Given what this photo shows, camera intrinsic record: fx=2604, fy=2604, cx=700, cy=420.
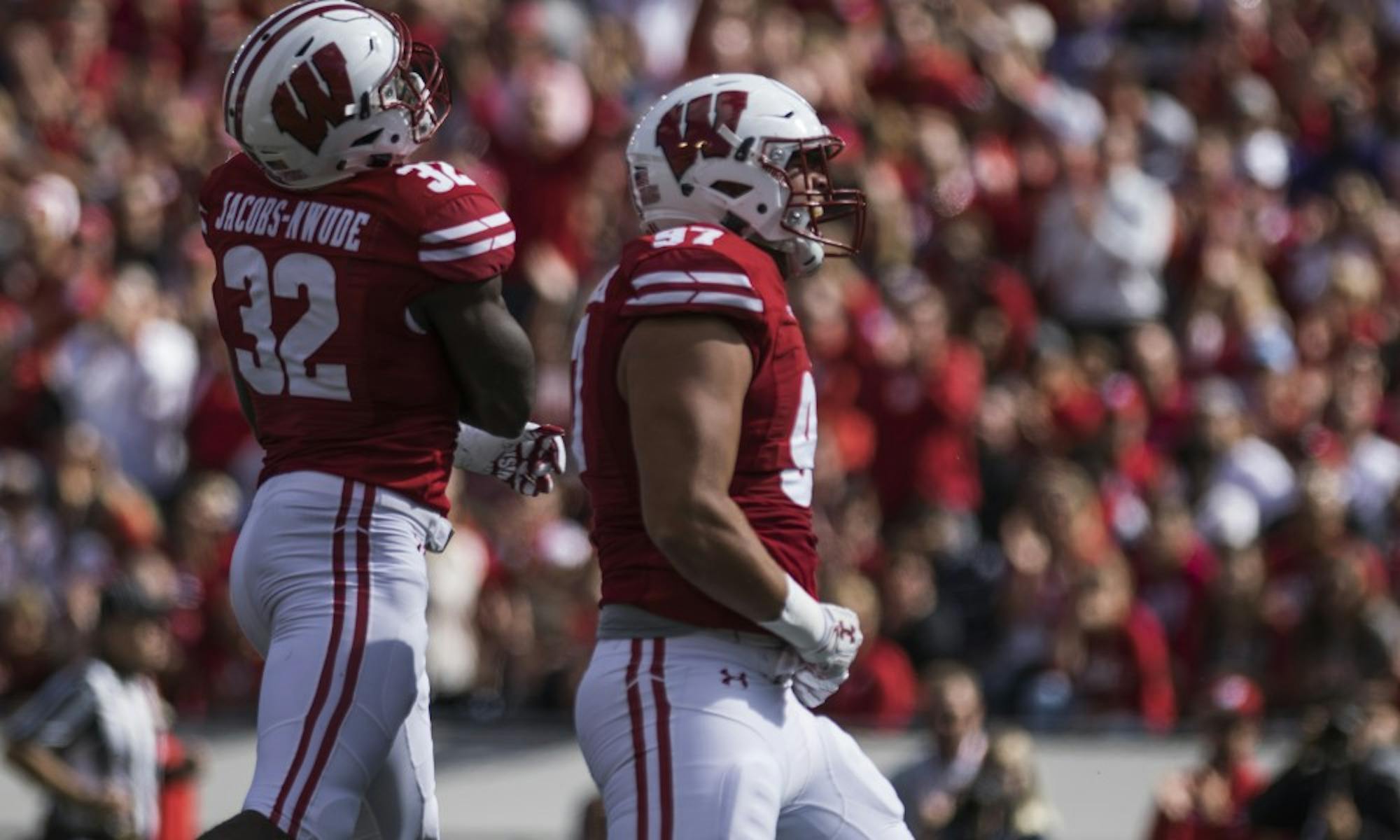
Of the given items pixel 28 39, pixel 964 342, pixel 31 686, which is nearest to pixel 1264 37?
pixel 964 342

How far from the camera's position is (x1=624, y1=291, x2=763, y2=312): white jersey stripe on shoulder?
4258mm

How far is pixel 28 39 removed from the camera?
12758mm

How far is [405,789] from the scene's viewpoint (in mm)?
4750

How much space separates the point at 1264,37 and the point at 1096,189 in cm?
196

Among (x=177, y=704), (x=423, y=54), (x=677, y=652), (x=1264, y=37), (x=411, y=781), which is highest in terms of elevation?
(x=423, y=54)

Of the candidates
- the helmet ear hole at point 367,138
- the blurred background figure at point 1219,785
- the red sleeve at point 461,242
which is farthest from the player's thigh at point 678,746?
the blurred background figure at point 1219,785

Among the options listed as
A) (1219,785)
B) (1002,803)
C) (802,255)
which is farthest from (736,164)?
(1219,785)

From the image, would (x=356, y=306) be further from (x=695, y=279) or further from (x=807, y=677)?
(x=807, y=677)

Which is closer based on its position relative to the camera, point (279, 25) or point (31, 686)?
point (279, 25)

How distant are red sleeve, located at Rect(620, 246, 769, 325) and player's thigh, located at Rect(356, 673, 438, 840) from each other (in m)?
0.90

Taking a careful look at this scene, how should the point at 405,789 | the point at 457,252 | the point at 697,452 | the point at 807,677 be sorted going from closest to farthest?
the point at 697,452 < the point at 807,677 < the point at 457,252 < the point at 405,789

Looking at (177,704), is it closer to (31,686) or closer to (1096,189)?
(31,686)

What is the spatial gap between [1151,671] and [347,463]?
5.65m

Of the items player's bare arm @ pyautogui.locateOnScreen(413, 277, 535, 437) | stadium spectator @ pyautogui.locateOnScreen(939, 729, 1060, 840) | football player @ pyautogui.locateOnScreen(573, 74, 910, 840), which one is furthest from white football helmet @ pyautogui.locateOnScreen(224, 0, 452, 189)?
stadium spectator @ pyautogui.locateOnScreen(939, 729, 1060, 840)
